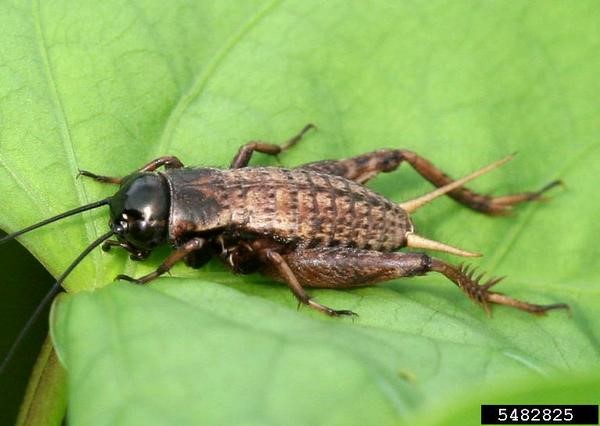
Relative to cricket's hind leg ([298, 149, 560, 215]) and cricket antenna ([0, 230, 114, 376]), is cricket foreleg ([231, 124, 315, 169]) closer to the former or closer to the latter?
cricket's hind leg ([298, 149, 560, 215])

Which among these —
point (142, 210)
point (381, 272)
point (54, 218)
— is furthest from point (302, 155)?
point (54, 218)

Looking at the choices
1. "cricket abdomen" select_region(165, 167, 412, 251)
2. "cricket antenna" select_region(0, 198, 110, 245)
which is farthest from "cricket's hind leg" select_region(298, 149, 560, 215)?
"cricket antenna" select_region(0, 198, 110, 245)

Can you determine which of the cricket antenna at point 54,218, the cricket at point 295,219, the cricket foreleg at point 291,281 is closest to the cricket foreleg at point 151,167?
the cricket at point 295,219

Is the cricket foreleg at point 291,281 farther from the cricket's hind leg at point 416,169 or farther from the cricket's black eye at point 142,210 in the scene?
the cricket's hind leg at point 416,169

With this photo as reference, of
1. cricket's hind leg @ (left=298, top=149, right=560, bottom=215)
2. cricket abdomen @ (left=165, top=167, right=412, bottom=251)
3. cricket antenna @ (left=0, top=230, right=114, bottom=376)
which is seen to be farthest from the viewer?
cricket's hind leg @ (left=298, top=149, right=560, bottom=215)

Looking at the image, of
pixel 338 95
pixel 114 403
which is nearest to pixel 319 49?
pixel 338 95

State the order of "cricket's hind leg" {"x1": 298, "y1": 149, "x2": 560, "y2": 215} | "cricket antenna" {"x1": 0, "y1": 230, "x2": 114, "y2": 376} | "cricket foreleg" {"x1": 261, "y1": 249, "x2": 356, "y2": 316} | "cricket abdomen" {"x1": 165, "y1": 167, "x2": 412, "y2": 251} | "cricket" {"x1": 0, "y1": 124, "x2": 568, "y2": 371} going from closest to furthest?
1. "cricket antenna" {"x1": 0, "y1": 230, "x2": 114, "y2": 376}
2. "cricket foreleg" {"x1": 261, "y1": 249, "x2": 356, "y2": 316}
3. "cricket" {"x1": 0, "y1": 124, "x2": 568, "y2": 371}
4. "cricket abdomen" {"x1": 165, "y1": 167, "x2": 412, "y2": 251}
5. "cricket's hind leg" {"x1": 298, "y1": 149, "x2": 560, "y2": 215}
